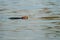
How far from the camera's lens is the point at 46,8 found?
4.83 feet

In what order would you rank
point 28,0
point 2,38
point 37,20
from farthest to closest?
point 28,0
point 37,20
point 2,38

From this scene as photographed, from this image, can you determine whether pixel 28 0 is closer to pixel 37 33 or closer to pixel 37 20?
pixel 37 20

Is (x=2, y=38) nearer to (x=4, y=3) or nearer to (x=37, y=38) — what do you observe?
(x=37, y=38)

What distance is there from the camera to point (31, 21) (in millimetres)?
1357

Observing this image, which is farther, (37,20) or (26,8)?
(26,8)

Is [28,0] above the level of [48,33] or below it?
above

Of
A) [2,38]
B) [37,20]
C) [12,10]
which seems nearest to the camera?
[2,38]

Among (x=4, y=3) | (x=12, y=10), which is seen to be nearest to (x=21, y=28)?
(x=12, y=10)

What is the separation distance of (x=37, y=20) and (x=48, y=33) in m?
0.16

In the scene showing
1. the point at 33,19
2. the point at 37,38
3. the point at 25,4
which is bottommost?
the point at 37,38

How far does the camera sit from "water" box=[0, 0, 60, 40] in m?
1.25

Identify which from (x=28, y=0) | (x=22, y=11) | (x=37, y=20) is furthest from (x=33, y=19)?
(x=28, y=0)

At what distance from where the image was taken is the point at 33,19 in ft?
4.51

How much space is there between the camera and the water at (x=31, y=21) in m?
1.25
